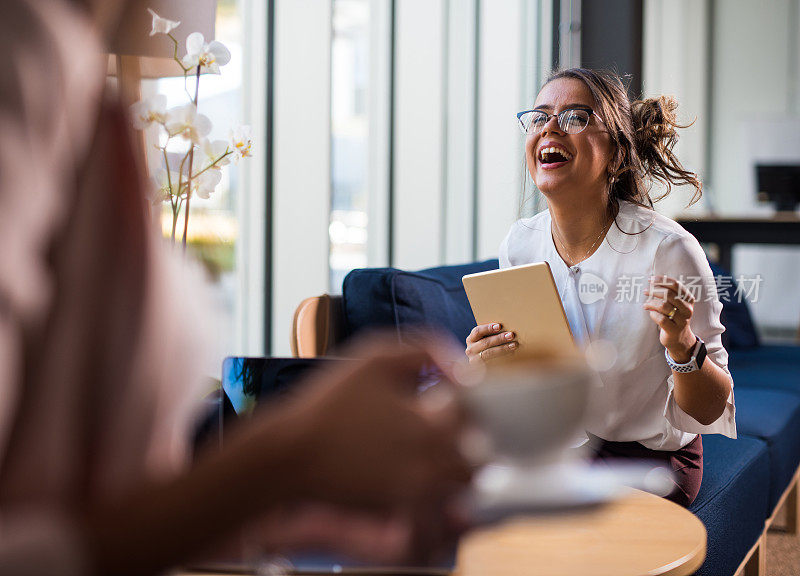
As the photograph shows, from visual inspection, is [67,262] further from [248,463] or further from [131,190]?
[248,463]

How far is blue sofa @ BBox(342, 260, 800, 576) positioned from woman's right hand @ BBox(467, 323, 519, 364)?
1.31 ft

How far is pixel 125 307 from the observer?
1.61 feet

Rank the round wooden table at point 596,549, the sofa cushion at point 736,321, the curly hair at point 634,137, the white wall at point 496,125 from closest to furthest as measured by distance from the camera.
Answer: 1. the round wooden table at point 596,549
2. the curly hair at point 634,137
3. the sofa cushion at point 736,321
4. the white wall at point 496,125

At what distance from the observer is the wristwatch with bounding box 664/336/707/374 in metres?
1.35

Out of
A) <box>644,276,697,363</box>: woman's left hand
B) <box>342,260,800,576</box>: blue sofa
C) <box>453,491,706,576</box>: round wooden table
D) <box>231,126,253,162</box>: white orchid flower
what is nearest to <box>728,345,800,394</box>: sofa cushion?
<box>342,260,800,576</box>: blue sofa

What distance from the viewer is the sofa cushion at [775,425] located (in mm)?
2166

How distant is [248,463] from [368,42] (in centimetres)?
251

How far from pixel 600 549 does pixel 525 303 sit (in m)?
0.48

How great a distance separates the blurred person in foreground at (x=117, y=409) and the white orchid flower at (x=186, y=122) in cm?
48

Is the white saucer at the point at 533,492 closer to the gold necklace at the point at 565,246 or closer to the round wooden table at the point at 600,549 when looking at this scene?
the round wooden table at the point at 600,549

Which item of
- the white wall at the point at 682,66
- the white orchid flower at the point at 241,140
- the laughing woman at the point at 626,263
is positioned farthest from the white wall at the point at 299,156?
the white wall at the point at 682,66

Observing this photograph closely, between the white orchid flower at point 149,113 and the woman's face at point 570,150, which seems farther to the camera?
the woman's face at point 570,150

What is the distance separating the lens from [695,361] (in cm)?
135

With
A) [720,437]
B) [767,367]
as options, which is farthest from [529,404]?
[767,367]
